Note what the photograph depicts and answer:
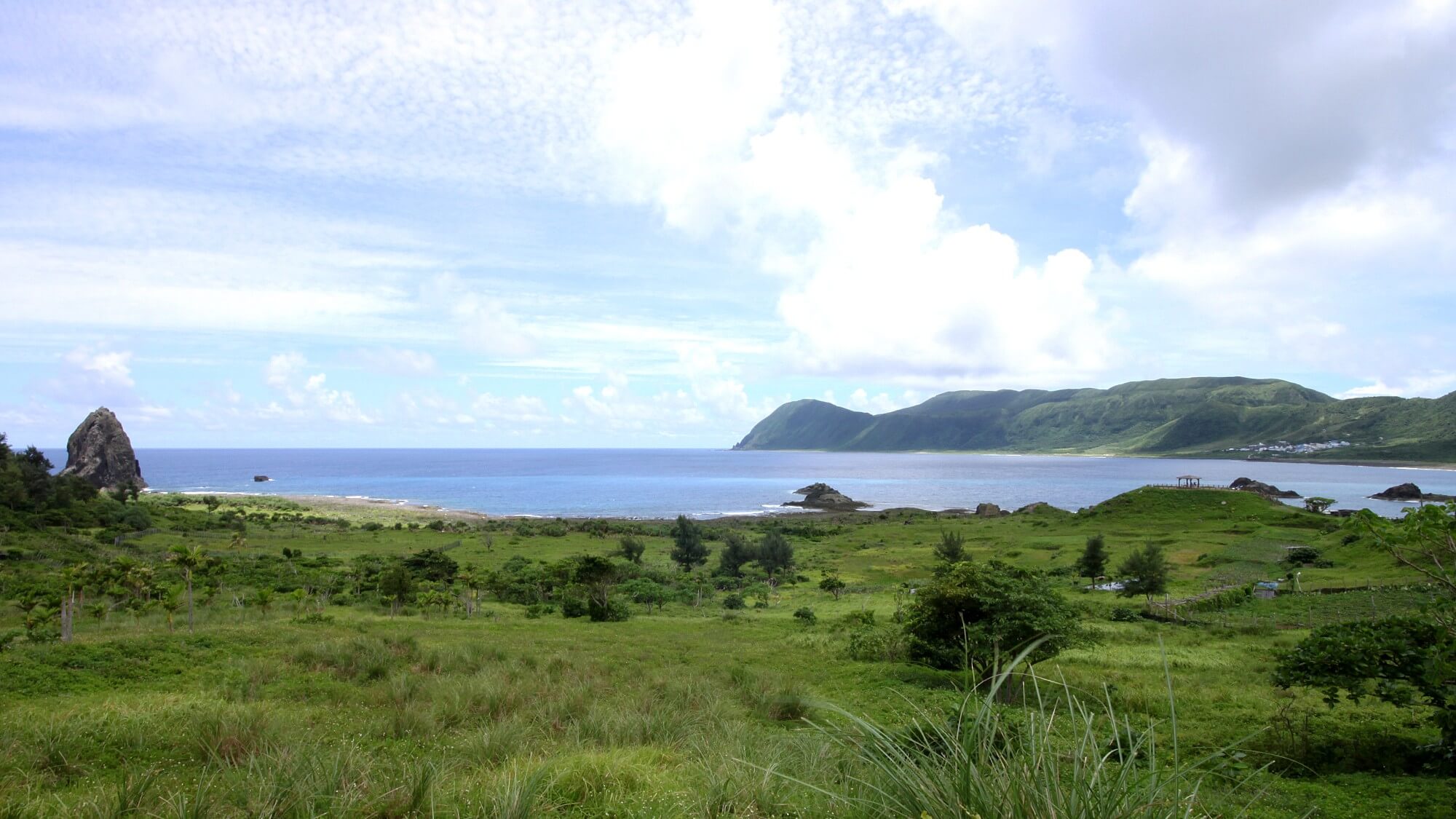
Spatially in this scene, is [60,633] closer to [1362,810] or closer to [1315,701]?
[1362,810]

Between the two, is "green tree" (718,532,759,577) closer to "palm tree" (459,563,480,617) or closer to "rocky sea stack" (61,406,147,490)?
"palm tree" (459,563,480,617)

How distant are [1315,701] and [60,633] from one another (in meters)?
30.1

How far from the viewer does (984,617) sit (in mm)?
16891

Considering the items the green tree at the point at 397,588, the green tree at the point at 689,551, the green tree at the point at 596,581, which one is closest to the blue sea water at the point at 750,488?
the green tree at the point at 689,551

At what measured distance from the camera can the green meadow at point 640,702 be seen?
15.9 ft

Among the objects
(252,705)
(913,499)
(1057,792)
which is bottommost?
(913,499)

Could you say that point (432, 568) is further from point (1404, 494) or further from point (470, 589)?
point (1404, 494)

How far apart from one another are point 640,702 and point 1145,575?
30.2 m

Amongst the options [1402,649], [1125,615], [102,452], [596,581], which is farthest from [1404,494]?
[102,452]

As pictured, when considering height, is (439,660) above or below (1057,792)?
below

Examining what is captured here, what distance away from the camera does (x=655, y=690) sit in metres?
13.1

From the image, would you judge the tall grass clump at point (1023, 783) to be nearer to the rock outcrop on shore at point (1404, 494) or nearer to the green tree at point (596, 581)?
the green tree at point (596, 581)

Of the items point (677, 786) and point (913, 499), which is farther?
point (913, 499)

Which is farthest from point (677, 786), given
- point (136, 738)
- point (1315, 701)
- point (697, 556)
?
point (697, 556)
